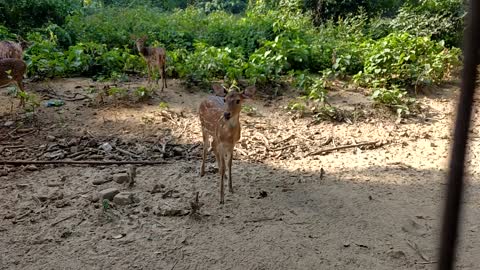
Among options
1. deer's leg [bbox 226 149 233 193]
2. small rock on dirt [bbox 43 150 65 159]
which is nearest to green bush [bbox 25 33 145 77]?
small rock on dirt [bbox 43 150 65 159]

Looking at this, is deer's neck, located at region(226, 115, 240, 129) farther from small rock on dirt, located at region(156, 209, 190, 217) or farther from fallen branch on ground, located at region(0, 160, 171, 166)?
fallen branch on ground, located at region(0, 160, 171, 166)

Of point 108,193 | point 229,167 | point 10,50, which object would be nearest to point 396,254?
point 229,167

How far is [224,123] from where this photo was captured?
5.69 meters

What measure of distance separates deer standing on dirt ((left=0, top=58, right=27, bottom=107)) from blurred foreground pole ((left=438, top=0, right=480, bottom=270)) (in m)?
8.12

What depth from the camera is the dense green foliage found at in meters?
9.70

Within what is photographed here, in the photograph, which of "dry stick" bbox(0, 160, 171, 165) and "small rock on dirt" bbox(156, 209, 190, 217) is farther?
"dry stick" bbox(0, 160, 171, 165)

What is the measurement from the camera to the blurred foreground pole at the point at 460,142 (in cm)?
95

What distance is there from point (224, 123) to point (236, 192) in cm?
80

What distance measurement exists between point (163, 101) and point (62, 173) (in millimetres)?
2963

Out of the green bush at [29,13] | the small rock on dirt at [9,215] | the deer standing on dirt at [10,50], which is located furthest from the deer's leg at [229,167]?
the green bush at [29,13]

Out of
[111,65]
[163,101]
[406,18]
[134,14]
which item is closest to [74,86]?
[111,65]

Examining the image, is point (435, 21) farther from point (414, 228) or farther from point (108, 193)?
point (108, 193)

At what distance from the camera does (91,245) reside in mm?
4660

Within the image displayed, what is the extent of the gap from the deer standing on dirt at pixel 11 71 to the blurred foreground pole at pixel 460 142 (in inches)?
320
